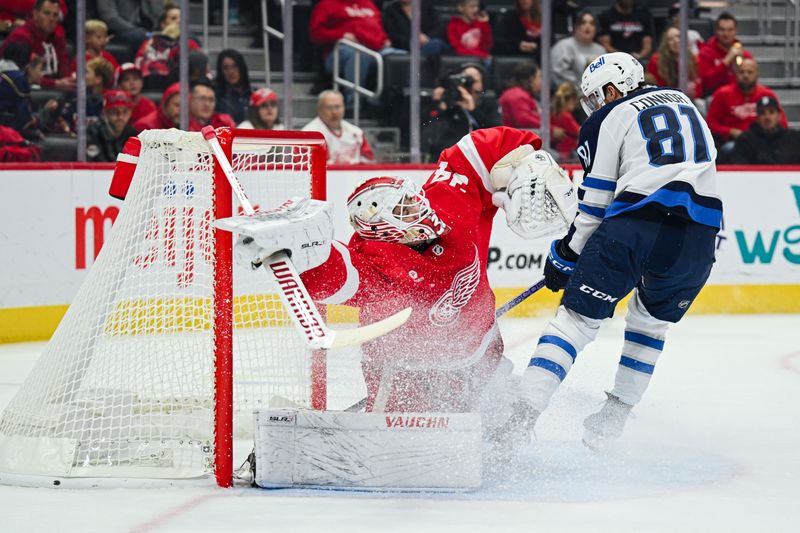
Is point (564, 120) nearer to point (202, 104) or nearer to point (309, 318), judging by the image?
point (202, 104)

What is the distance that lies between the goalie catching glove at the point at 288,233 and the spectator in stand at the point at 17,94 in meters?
Answer: 2.95

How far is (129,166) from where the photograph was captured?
10.2 feet

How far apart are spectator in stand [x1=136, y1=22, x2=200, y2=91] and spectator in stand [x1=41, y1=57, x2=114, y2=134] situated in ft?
0.54

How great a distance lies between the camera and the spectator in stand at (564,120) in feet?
20.3

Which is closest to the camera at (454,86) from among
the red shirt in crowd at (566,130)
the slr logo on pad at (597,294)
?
the red shirt in crowd at (566,130)

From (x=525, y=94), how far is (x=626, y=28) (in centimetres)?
81

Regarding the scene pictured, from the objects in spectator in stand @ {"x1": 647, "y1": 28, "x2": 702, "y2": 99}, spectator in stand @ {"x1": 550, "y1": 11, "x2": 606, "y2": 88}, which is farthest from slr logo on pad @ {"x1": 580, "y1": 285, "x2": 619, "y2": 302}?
spectator in stand @ {"x1": 647, "y1": 28, "x2": 702, "y2": 99}

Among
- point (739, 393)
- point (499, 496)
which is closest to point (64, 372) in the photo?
point (499, 496)

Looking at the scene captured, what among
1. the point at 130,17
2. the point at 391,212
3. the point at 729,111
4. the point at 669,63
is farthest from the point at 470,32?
the point at 391,212

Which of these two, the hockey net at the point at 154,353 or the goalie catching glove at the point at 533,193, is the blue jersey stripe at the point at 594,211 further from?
the hockey net at the point at 154,353

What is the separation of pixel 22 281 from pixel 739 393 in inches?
112

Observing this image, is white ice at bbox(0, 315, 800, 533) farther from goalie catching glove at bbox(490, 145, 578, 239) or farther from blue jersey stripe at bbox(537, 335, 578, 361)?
goalie catching glove at bbox(490, 145, 578, 239)

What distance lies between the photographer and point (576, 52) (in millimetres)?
6281

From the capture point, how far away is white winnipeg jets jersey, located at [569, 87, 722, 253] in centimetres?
302
